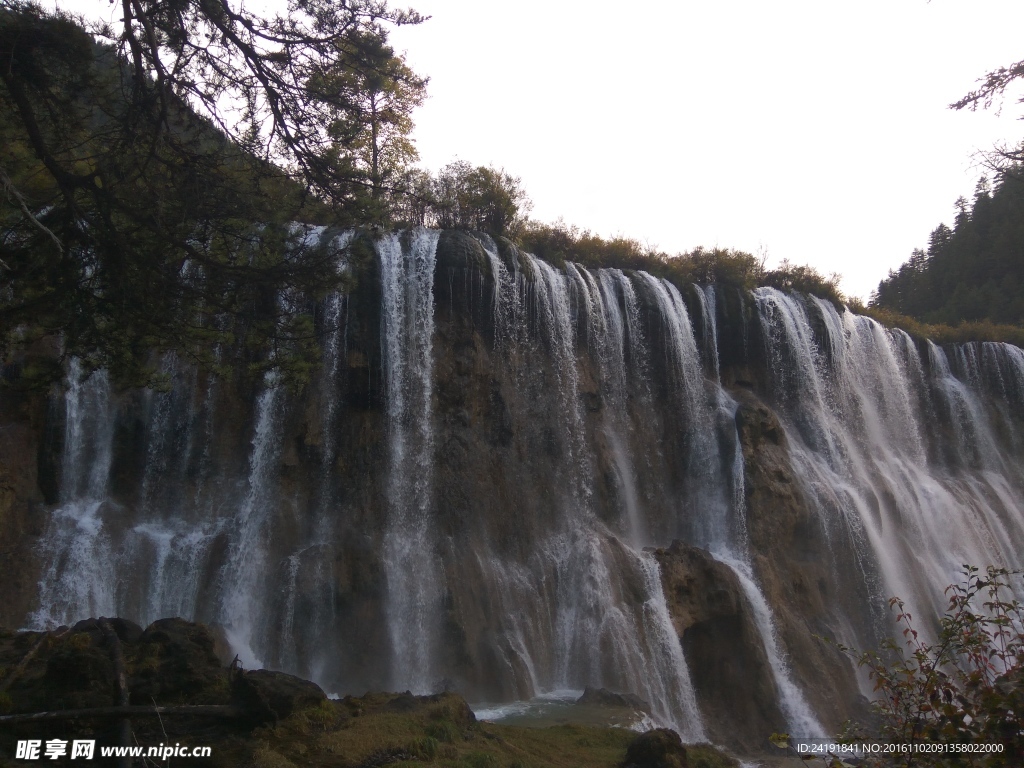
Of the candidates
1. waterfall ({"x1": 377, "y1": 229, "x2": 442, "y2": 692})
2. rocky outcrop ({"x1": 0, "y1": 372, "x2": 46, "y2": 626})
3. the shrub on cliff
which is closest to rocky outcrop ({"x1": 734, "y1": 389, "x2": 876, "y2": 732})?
waterfall ({"x1": 377, "y1": 229, "x2": 442, "y2": 692})

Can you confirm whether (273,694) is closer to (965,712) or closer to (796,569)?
(965,712)

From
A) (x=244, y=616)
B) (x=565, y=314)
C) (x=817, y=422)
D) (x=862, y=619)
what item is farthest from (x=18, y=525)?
(x=817, y=422)

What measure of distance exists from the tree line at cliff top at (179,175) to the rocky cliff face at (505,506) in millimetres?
7341

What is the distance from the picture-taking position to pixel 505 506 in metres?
18.0

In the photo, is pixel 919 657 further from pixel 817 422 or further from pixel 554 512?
pixel 817 422

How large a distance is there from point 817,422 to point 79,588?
19.2 meters

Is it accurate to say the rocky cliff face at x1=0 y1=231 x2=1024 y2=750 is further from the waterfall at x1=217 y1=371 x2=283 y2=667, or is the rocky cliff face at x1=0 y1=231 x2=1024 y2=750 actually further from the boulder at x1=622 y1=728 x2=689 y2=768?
the boulder at x1=622 y1=728 x2=689 y2=768

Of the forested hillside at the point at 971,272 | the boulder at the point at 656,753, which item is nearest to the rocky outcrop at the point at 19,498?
the boulder at the point at 656,753

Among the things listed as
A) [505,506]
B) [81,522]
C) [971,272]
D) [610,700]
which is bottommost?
[610,700]

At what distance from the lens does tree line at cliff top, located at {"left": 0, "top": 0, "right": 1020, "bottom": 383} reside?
750cm

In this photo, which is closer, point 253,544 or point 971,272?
point 253,544

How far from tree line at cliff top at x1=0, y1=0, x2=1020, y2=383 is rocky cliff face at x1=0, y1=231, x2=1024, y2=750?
→ 734 centimetres

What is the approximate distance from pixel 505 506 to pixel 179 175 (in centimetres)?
1161

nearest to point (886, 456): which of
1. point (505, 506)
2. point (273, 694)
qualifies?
point (505, 506)
